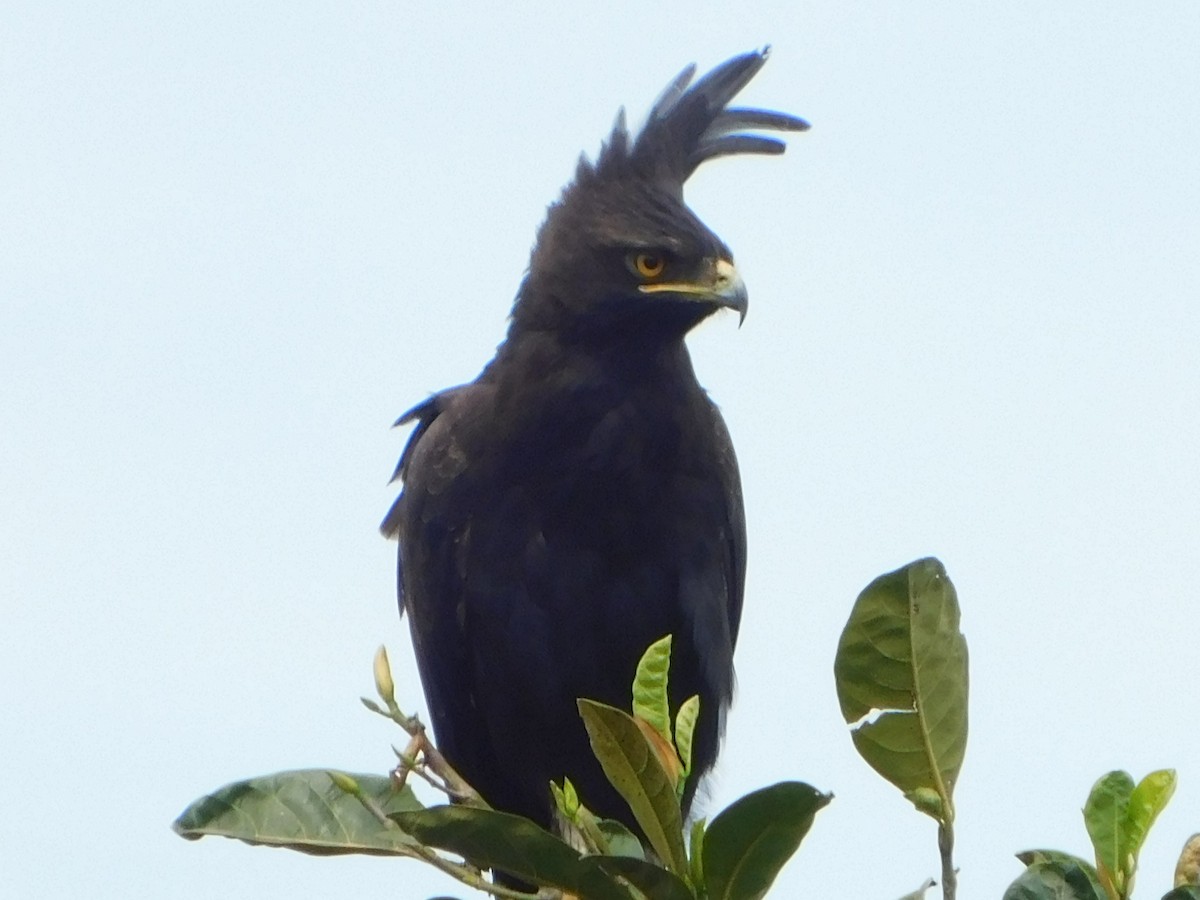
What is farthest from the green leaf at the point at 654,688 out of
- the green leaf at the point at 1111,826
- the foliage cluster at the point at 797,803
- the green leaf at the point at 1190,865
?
the green leaf at the point at 1190,865

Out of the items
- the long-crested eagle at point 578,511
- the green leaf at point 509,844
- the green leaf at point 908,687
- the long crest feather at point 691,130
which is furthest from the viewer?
the long crest feather at point 691,130

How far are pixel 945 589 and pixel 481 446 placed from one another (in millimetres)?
4067

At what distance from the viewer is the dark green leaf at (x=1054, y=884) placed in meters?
3.07

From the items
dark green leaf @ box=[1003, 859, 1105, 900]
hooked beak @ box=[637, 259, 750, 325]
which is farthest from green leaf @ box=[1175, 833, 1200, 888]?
hooked beak @ box=[637, 259, 750, 325]

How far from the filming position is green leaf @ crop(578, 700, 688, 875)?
3.27 metres

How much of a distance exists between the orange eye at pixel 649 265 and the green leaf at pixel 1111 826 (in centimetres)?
416

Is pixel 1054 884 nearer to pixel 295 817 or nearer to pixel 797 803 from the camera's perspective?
pixel 797 803

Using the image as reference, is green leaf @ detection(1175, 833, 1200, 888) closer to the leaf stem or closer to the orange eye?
the leaf stem

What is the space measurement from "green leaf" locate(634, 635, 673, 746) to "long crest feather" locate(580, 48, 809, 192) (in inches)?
178

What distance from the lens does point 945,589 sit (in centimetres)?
337

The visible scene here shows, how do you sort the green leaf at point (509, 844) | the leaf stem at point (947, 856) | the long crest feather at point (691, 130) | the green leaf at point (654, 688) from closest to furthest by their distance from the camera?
1. the leaf stem at point (947, 856)
2. the green leaf at point (509, 844)
3. the green leaf at point (654, 688)
4. the long crest feather at point (691, 130)

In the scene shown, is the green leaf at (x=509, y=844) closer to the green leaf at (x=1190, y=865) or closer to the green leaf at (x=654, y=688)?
the green leaf at (x=654, y=688)

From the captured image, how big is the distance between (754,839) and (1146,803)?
71 cm

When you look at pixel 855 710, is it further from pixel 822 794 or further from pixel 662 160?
pixel 662 160
